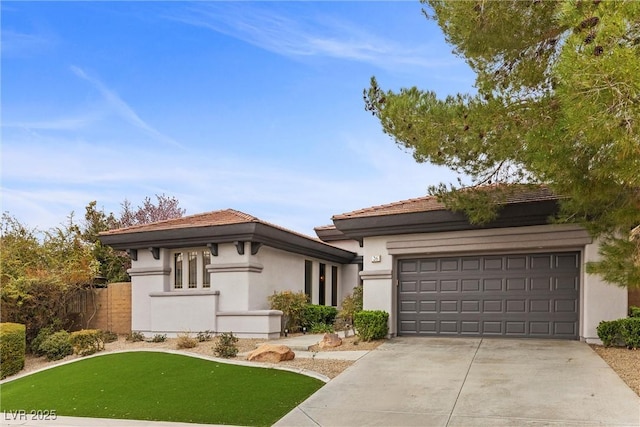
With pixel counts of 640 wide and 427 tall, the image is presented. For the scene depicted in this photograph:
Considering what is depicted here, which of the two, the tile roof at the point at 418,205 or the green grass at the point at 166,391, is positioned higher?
the tile roof at the point at 418,205

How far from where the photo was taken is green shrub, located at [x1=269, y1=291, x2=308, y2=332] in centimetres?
1529

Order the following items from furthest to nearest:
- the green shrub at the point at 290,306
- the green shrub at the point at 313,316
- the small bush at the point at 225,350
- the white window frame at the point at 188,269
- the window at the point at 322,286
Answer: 1. the window at the point at 322,286
2. the green shrub at the point at 313,316
3. the white window frame at the point at 188,269
4. the green shrub at the point at 290,306
5. the small bush at the point at 225,350

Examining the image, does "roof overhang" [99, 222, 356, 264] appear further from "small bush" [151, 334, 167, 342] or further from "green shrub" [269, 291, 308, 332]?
"small bush" [151, 334, 167, 342]

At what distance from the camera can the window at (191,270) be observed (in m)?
15.8

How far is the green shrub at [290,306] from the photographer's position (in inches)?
602

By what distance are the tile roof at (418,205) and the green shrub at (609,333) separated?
9.80 feet

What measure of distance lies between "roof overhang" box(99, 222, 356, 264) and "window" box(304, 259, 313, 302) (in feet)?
2.49

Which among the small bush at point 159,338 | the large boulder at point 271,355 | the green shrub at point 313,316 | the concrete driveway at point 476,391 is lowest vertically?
the small bush at point 159,338

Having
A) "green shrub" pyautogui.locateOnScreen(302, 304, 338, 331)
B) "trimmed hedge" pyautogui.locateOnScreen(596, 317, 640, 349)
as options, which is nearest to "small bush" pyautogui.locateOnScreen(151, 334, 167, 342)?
"green shrub" pyautogui.locateOnScreen(302, 304, 338, 331)

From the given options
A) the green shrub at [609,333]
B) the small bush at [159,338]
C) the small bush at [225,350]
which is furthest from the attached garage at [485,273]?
the small bush at [159,338]

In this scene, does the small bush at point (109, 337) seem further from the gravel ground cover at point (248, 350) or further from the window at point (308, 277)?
the window at point (308, 277)

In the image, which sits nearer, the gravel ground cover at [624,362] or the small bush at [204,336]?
the gravel ground cover at [624,362]

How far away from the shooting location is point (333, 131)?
16.5 metres

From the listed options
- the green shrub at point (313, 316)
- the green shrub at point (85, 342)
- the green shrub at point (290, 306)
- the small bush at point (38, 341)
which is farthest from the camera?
the green shrub at point (313, 316)
